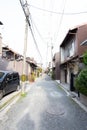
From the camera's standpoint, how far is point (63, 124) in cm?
661

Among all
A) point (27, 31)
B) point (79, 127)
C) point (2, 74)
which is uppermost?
point (27, 31)

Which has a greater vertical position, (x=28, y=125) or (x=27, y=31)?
(x=27, y=31)


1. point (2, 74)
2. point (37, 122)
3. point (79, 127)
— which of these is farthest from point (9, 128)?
point (2, 74)

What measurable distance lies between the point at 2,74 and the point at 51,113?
6226mm

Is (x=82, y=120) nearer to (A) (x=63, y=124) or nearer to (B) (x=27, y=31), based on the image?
(A) (x=63, y=124)

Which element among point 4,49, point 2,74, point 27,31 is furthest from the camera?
point 4,49

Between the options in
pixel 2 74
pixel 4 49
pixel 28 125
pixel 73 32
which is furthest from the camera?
pixel 4 49

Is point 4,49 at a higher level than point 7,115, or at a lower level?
higher

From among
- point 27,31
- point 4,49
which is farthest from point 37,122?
point 4,49

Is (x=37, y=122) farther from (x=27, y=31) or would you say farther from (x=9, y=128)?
(x=27, y=31)

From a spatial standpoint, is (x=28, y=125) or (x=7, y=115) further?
(x=7, y=115)

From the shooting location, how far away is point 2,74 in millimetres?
13375

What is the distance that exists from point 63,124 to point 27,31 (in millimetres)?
10585

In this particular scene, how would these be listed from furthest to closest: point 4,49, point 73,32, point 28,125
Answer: point 4,49, point 73,32, point 28,125
